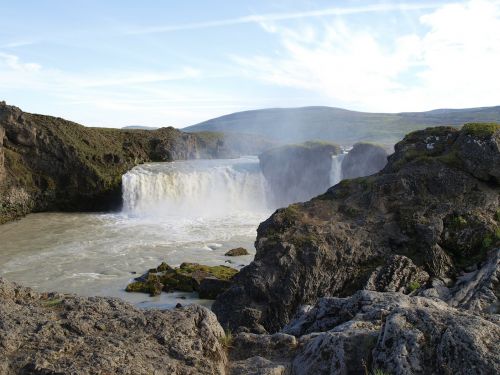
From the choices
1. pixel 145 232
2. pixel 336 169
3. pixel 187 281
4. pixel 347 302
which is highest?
pixel 347 302

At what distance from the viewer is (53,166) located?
46531 mm

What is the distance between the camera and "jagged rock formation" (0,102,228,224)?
43312 millimetres

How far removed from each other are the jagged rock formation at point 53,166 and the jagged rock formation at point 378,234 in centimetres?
3399

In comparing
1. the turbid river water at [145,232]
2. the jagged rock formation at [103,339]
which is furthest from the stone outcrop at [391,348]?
the turbid river water at [145,232]

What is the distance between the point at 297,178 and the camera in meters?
53.5

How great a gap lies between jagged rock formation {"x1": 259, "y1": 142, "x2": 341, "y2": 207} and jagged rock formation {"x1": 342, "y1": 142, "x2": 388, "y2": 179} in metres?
3.69

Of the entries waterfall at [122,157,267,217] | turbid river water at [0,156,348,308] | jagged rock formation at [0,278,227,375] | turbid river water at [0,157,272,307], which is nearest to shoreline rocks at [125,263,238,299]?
turbid river water at [0,156,348,308]

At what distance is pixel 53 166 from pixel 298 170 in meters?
26.2

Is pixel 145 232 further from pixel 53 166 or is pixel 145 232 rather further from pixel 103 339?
pixel 103 339

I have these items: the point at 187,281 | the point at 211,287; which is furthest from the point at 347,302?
the point at 187,281

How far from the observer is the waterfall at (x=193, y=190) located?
4753 cm

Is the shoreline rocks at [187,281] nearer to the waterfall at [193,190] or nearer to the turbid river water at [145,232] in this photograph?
the turbid river water at [145,232]

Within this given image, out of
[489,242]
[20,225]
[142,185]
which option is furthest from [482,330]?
[142,185]

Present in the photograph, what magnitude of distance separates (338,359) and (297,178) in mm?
48371
